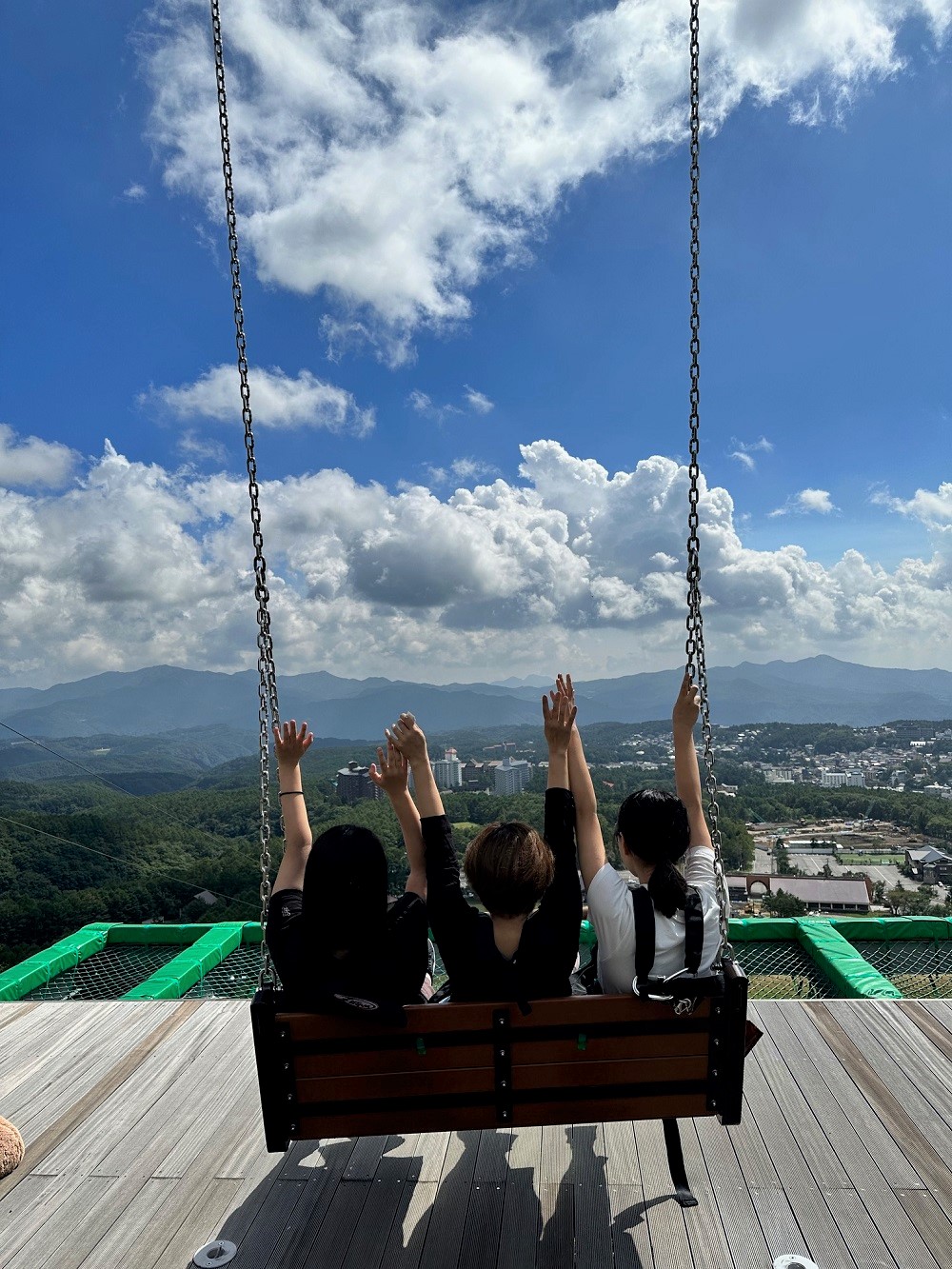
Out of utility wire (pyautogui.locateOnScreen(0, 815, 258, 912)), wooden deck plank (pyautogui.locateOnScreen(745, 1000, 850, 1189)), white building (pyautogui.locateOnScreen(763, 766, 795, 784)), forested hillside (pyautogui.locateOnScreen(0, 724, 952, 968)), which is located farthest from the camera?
white building (pyautogui.locateOnScreen(763, 766, 795, 784))

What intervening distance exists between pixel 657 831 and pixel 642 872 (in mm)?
156

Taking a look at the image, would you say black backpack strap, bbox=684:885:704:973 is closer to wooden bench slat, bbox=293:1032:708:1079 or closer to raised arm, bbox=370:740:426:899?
wooden bench slat, bbox=293:1032:708:1079

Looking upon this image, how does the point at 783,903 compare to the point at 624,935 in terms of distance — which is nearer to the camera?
the point at 624,935

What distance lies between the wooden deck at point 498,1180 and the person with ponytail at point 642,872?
2.68 feet

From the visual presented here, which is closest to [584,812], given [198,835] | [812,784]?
[198,835]

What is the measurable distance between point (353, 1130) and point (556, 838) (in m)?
1.04

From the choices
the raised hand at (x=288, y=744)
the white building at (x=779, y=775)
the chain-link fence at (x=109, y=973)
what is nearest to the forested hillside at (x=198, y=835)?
the white building at (x=779, y=775)

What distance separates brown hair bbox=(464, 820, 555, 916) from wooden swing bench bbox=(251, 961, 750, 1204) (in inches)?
11.2

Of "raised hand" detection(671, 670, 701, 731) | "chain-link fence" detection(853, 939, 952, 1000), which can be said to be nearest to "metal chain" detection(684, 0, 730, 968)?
"raised hand" detection(671, 670, 701, 731)

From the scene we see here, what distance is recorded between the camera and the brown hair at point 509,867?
7.03ft

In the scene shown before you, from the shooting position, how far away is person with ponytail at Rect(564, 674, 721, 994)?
7.34 ft

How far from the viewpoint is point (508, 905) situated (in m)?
2.18

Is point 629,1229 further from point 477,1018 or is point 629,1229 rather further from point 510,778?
point 510,778

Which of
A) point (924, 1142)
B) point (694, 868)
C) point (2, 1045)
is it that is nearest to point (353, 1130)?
point (694, 868)
